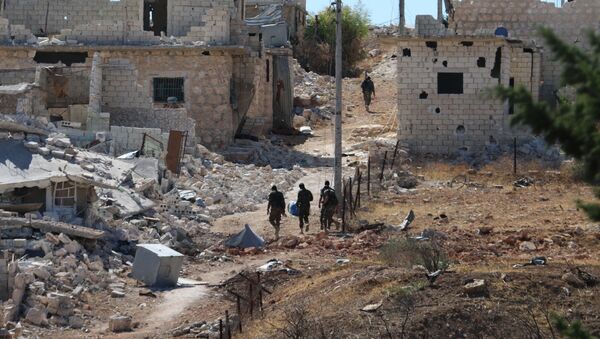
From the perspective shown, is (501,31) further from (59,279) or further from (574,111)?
(574,111)

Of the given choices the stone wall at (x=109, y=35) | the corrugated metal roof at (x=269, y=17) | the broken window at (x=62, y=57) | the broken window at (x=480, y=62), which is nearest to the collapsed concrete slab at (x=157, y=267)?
the broken window at (x=62, y=57)

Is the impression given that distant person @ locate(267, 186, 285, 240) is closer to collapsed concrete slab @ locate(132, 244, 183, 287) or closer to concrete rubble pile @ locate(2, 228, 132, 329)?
concrete rubble pile @ locate(2, 228, 132, 329)

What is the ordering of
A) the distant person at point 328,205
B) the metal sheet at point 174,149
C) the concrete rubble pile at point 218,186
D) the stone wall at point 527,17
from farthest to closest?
the stone wall at point 527,17 → the metal sheet at point 174,149 → the concrete rubble pile at point 218,186 → the distant person at point 328,205

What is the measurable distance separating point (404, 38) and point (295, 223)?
1112 cm

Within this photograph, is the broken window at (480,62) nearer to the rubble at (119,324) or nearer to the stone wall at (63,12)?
the stone wall at (63,12)

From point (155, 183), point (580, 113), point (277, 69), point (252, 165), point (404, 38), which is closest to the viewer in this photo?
point (580, 113)

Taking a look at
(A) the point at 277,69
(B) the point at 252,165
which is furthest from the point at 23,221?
(A) the point at 277,69

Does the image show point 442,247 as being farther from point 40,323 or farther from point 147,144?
point 147,144

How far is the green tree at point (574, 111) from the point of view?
373 inches

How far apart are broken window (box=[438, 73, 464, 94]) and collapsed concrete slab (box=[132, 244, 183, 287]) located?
17.1 meters

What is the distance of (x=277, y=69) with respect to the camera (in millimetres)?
43531

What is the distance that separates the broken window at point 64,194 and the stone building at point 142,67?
7333mm

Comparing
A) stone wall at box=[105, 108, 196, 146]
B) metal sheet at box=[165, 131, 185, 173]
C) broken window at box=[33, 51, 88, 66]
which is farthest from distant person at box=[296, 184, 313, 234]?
broken window at box=[33, 51, 88, 66]

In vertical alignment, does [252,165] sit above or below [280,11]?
below
